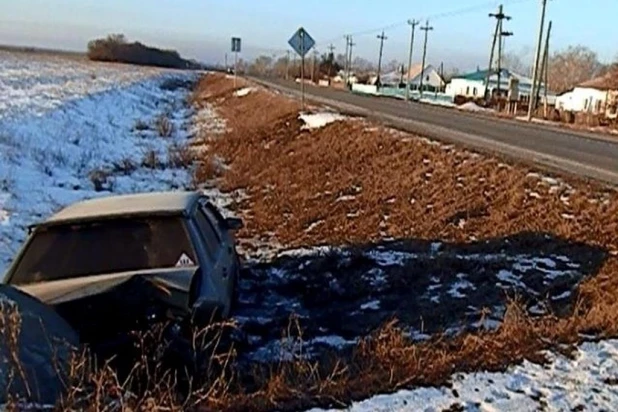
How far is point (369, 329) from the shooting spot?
694 centimetres

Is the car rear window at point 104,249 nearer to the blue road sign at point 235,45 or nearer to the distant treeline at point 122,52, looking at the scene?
the blue road sign at point 235,45

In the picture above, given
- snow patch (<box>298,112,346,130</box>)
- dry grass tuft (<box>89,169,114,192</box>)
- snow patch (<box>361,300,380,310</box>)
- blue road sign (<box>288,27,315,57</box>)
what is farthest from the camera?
blue road sign (<box>288,27,315,57</box>)

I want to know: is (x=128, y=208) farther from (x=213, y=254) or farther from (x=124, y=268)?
(x=213, y=254)

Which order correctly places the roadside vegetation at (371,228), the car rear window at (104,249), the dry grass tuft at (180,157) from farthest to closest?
the dry grass tuft at (180,157) → the car rear window at (104,249) → the roadside vegetation at (371,228)

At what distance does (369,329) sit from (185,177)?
12.4 m

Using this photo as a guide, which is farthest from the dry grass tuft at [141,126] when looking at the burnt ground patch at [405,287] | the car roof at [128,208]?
the car roof at [128,208]

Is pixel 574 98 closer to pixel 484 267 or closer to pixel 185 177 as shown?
pixel 185 177

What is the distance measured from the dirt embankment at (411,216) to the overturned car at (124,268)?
1.01m

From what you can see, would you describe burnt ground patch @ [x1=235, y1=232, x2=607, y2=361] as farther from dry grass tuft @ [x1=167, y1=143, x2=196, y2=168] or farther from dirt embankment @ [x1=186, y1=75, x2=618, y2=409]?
dry grass tuft @ [x1=167, y1=143, x2=196, y2=168]

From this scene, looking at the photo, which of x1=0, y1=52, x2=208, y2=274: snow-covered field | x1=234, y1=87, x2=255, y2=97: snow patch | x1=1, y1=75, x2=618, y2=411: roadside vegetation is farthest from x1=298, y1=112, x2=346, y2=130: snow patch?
x1=234, y1=87, x2=255, y2=97: snow patch

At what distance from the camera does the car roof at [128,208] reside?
6.00 metres

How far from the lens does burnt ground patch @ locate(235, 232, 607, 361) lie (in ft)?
22.6

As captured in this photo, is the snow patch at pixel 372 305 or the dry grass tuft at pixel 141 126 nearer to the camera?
the snow patch at pixel 372 305

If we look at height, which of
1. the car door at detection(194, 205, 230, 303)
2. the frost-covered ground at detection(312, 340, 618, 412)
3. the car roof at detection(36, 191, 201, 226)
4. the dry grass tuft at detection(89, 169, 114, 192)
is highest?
the car roof at detection(36, 191, 201, 226)
